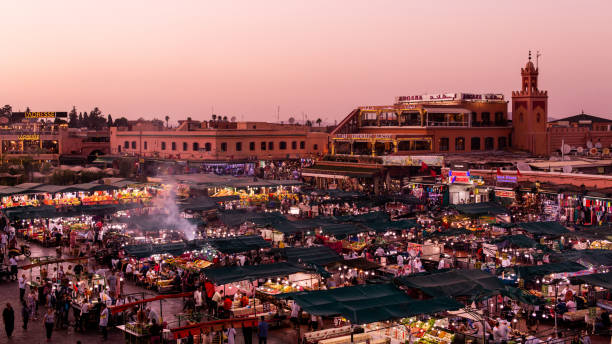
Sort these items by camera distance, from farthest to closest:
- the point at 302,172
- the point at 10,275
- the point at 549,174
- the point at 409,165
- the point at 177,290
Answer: the point at 302,172
the point at 409,165
the point at 549,174
the point at 10,275
the point at 177,290

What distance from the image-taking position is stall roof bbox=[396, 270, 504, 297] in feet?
56.5

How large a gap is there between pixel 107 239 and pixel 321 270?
1310 centimetres

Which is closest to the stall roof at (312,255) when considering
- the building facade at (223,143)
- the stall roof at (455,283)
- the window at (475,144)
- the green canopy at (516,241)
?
the stall roof at (455,283)

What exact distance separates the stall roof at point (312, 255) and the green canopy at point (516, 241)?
6981 millimetres

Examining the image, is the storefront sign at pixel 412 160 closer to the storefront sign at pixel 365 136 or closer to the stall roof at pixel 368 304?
the storefront sign at pixel 365 136

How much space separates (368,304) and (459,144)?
47812 millimetres

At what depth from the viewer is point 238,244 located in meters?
24.5

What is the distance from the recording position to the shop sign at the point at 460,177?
40.9 m

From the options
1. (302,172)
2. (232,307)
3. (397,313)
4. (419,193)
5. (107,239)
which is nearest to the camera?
(397,313)

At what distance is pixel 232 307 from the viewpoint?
19688 mm

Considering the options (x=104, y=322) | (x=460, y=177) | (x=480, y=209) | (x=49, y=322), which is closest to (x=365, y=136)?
(x=460, y=177)

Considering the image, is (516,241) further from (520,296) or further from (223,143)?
(223,143)

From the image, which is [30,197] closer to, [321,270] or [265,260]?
[265,260]

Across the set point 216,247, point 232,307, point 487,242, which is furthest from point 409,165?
point 232,307
